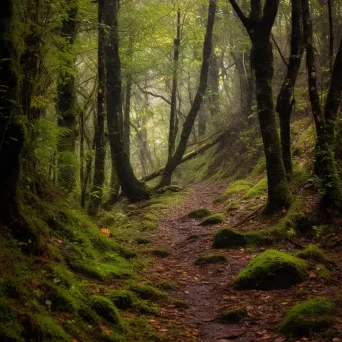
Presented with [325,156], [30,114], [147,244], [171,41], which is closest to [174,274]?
[147,244]

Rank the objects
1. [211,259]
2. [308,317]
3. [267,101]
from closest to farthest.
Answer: [308,317] < [211,259] < [267,101]

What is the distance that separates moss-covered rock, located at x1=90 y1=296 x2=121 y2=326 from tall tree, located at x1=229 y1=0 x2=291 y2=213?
607 centimetres

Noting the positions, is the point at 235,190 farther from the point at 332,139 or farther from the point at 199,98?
the point at 332,139

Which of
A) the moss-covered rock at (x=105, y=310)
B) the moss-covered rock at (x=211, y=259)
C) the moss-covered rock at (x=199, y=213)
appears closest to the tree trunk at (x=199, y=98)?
the moss-covered rock at (x=199, y=213)

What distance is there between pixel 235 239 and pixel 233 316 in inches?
135

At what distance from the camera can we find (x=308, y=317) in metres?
4.86

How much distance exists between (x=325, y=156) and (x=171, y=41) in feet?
43.9

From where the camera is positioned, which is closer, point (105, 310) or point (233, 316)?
point (105, 310)

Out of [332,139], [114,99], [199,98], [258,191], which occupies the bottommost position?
[258,191]

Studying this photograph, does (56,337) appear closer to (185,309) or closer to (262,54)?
(185,309)

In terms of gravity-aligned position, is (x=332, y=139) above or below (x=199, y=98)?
below

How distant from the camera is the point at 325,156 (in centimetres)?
891

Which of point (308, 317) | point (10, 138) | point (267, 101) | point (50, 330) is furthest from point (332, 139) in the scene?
point (50, 330)

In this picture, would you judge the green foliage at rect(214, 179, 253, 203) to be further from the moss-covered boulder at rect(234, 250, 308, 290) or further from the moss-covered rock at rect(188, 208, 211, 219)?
the moss-covered boulder at rect(234, 250, 308, 290)
